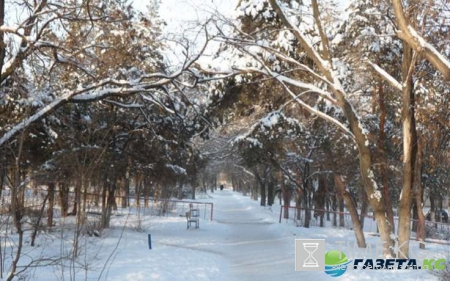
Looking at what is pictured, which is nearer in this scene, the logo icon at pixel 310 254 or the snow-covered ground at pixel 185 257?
the snow-covered ground at pixel 185 257

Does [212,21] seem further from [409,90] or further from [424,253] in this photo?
[424,253]

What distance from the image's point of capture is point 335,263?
956 centimetres

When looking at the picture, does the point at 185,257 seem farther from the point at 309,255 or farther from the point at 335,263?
the point at 335,263

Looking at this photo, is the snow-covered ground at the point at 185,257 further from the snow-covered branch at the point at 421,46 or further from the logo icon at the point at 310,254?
the snow-covered branch at the point at 421,46

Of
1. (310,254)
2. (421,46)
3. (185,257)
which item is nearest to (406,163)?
(310,254)

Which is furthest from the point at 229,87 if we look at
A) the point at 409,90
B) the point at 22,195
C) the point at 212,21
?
the point at 22,195

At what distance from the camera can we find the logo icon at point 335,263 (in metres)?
8.94

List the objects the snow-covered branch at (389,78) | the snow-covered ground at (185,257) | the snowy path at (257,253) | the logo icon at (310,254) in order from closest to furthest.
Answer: the snow-covered ground at (185,257)
the snowy path at (257,253)
the logo icon at (310,254)
the snow-covered branch at (389,78)

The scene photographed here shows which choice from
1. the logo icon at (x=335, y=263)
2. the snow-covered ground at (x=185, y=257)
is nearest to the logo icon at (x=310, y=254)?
the logo icon at (x=335, y=263)

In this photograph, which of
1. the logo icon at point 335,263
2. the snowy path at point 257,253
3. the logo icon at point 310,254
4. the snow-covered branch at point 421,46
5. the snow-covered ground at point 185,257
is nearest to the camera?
the snow-covered branch at point 421,46

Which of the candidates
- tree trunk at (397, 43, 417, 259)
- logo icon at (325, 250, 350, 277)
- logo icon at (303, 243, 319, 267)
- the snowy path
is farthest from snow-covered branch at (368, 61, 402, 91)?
the snowy path

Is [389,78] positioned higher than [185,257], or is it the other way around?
[389,78]

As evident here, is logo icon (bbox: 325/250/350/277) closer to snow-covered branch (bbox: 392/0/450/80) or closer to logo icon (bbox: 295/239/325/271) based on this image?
logo icon (bbox: 295/239/325/271)

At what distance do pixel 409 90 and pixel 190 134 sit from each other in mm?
7257
